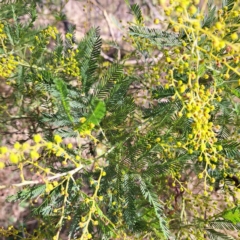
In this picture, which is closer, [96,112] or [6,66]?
[96,112]

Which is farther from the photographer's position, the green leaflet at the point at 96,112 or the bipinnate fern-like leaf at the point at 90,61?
the bipinnate fern-like leaf at the point at 90,61

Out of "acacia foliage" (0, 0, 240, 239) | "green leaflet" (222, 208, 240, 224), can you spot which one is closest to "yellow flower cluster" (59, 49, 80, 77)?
"acacia foliage" (0, 0, 240, 239)

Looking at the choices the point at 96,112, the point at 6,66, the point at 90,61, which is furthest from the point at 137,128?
the point at 6,66

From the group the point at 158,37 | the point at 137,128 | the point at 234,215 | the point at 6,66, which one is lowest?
the point at 234,215

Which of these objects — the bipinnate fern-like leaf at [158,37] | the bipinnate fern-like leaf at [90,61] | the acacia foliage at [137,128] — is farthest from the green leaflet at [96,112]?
the bipinnate fern-like leaf at [158,37]

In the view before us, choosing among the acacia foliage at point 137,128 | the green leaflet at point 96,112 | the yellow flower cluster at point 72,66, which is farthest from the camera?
the yellow flower cluster at point 72,66

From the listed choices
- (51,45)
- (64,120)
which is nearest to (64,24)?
(51,45)

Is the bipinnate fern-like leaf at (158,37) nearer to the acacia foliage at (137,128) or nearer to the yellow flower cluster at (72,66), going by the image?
the acacia foliage at (137,128)

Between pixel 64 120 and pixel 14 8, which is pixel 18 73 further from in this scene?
pixel 64 120

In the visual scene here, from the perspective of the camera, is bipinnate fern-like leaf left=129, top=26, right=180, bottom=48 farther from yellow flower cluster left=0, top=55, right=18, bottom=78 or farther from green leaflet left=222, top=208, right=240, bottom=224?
green leaflet left=222, top=208, right=240, bottom=224

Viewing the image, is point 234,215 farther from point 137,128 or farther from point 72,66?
point 72,66

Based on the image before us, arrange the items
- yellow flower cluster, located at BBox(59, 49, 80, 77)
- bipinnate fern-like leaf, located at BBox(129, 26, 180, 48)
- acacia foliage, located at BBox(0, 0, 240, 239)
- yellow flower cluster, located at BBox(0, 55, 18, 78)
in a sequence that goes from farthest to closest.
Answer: yellow flower cluster, located at BBox(59, 49, 80, 77), yellow flower cluster, located at BBox(0, 55, 18, 78), bipinnate fern-like leaf, located at BBox(129, 26, 180, 48), acacia foliage, located at BBox(0, 0, 240, 239)

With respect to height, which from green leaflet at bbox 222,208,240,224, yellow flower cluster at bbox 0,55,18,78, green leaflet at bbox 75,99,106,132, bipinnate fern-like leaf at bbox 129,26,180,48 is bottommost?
green leaflet at bbox 222,208,240,224

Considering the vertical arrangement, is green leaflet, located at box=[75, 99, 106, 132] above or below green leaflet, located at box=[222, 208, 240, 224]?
above
